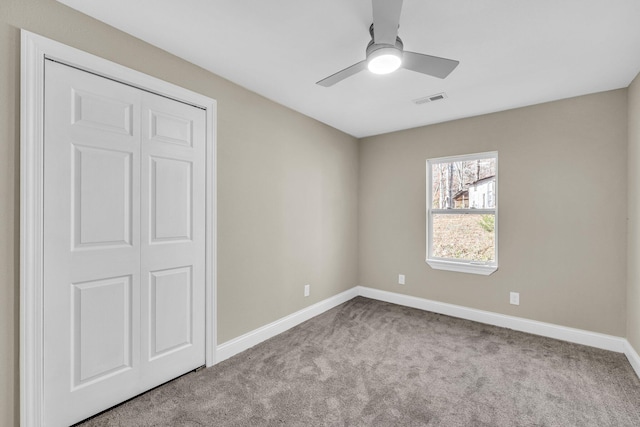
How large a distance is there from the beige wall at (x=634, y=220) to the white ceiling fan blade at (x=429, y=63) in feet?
6.37

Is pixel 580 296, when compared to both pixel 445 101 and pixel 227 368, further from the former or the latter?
pixel 227 368

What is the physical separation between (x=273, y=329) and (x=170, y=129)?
6.93ft

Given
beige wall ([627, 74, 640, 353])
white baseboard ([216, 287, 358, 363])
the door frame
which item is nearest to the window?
beige wall ([627, 74, 640, 353])

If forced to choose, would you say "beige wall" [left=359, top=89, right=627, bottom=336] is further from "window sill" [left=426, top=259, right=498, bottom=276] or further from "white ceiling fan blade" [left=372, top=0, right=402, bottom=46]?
"white ceiling fan blade" [left=372, top=0, right=402, bottom=46]

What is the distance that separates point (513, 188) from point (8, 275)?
4.21m

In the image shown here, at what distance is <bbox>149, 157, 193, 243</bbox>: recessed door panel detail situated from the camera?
2104 mm

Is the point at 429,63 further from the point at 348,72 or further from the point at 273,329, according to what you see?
the point at 273,329

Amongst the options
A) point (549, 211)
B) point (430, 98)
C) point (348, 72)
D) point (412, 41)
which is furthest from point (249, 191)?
point (549, 211)

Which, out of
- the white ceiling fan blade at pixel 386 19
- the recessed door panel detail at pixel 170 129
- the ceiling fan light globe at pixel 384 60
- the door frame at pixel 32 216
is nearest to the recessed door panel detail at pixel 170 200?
the recessed door panel detail at pixel 170 129

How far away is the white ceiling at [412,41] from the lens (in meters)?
1.66

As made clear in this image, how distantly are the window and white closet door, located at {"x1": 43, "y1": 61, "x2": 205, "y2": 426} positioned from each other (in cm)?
288

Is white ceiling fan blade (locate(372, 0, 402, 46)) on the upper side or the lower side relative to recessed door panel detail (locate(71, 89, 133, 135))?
upper

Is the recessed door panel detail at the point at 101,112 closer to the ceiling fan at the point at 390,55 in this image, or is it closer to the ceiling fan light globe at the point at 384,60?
the ceiling fan at the point at 390,55

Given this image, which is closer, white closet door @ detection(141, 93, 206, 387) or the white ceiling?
the white ceiling
